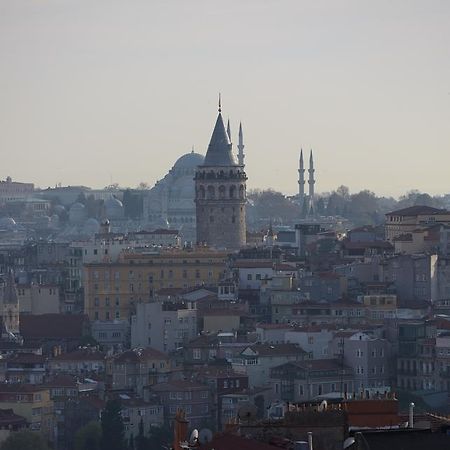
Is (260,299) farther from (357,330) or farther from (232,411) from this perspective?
(232,411)

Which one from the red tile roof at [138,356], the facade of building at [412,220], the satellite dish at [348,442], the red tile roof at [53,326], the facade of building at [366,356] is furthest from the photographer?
the facade of building at [412,220]

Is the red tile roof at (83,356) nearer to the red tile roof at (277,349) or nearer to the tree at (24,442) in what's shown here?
the red tile roof at (277,349)

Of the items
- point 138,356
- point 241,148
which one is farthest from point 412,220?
point 241,148

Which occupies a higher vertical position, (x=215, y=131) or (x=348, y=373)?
(x=215, y=131)

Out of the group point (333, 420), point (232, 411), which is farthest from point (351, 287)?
point (333, 420)

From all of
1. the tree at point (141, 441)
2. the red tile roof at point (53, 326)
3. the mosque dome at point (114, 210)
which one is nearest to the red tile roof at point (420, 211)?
the red tile roof at point (53, 326)

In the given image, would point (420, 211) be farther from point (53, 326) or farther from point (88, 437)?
point (88, 437)
